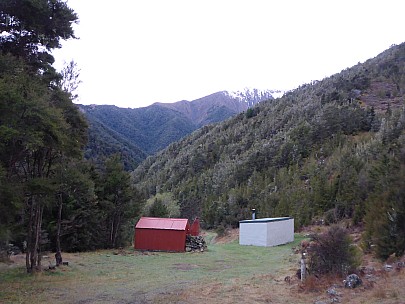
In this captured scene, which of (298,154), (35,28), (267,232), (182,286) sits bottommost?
(267,232)

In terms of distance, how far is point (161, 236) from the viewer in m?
32.1

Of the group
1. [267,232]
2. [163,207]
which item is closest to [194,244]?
[267,232]

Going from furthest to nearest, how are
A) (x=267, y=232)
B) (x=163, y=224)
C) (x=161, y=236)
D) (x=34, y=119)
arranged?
(x=267, y=232) → (x=163, y=224) → (x=161, y=236) → (x=34, y=119)

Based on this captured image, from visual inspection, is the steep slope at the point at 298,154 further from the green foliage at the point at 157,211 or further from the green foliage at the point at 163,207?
the green foliage at the point at 157,211

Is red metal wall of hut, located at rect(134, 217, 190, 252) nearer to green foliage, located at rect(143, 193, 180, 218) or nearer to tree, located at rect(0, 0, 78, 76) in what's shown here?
green foliage, located at rect(143, 193, 180, 218)

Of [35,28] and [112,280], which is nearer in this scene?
[35,28]

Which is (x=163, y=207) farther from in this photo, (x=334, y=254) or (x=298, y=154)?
(x=334, y=254)

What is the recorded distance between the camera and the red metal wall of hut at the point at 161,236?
31.7 meters

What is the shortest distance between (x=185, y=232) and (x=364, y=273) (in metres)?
20.0

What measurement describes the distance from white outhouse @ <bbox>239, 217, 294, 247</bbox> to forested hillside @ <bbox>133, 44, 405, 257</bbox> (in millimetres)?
5817

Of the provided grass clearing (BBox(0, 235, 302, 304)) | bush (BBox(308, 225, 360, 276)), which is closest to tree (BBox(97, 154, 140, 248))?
grass clearing (BBox(0, 235, 302, 304))

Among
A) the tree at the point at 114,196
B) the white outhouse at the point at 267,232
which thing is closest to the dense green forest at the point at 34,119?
the tree at the point at 114,196

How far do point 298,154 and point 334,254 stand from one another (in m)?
56.9

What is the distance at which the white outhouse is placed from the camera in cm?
3600
